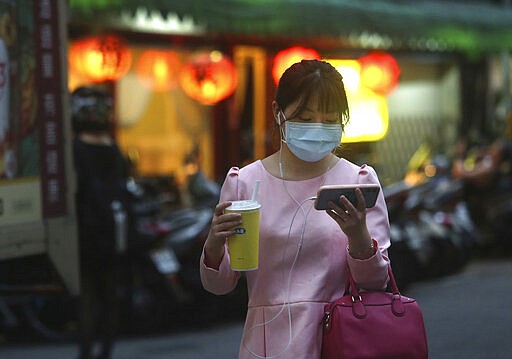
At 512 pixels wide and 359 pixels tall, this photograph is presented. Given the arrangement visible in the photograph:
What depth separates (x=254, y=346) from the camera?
3.12 meters

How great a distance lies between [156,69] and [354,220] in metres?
9.13

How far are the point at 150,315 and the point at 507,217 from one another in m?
5.17

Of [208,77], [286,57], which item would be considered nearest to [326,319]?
[208,77]

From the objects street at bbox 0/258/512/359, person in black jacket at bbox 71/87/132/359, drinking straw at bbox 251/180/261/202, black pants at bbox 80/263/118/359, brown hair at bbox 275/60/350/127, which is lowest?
street at bbox 0/258/512/359

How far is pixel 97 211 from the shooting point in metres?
6.00

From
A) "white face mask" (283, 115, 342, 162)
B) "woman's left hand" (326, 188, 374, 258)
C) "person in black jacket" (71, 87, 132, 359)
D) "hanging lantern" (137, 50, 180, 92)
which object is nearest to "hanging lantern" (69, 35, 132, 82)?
"hanging lantern" (137, 50, 180, 92)

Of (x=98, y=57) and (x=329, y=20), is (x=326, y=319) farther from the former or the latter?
(x=329, y=20)

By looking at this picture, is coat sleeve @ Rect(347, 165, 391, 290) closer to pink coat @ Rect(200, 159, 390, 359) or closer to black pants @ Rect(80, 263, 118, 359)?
pink coat @ Rect(200, 159, 390, 359)

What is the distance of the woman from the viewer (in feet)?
10.00

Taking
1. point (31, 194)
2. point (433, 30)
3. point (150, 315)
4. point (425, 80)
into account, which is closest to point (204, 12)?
point (150, 315)

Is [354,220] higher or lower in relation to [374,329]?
higher

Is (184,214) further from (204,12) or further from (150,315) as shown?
(204,12)

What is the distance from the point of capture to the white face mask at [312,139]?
9.98 ft

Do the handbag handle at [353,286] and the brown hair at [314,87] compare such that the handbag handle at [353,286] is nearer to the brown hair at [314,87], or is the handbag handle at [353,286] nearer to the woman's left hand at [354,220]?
the woman's left hand at [354,220]
